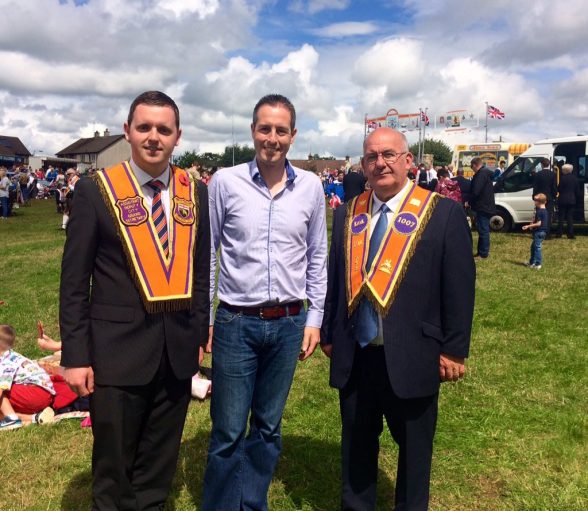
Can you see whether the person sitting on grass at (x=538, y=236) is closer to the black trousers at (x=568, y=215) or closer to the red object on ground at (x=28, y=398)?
the black trousers at (x=568, y=215)

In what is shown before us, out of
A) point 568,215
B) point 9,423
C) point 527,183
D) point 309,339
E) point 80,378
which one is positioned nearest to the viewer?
point 80,378

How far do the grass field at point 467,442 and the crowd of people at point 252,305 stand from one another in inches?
32.4

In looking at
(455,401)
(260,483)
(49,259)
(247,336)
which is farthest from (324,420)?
(49,259)

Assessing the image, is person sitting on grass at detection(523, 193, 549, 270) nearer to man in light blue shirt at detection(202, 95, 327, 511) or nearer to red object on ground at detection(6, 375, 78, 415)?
man in light blue shirt at detection(202, 95, 327, 511)

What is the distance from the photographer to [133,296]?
230 cm

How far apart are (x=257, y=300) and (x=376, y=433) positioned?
2.97 feet

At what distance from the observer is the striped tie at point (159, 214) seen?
93.1 inches

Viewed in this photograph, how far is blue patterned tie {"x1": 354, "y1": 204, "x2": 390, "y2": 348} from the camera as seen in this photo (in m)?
2.50

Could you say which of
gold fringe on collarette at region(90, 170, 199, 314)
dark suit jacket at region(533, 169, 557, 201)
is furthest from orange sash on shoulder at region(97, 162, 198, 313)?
dark suit jacket at region(533, 169, 557, 201)

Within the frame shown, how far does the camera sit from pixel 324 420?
427 centimetres

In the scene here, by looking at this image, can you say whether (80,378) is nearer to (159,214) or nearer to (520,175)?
(159,214)

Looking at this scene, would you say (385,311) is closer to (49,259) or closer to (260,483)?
(260,483)

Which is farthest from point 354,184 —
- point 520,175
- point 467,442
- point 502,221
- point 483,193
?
point 467,442

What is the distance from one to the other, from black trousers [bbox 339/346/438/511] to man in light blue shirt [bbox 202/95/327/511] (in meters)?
0.36
